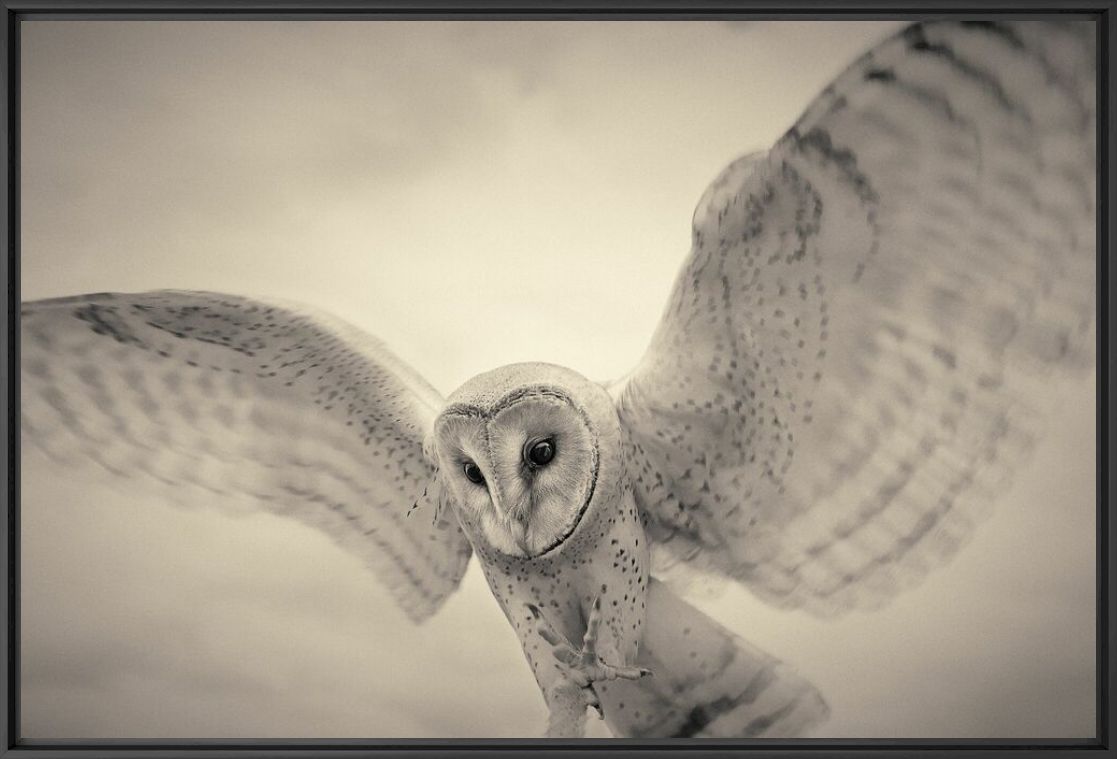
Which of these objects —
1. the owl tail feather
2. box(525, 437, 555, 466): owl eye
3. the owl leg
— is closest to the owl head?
box(525, 437, 555, 466): owl eye

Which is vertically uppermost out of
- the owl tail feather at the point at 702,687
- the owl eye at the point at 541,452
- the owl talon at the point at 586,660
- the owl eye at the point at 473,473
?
the owl eye at the point at 541,452

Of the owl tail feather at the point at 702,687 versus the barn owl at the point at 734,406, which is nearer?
the barn owl at the point at 734,406

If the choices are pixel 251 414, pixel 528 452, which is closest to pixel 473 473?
pixel 528 452

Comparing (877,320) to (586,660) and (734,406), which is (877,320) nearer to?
(734,406)

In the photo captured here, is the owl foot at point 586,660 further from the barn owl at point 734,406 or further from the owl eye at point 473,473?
the owl eye at point 473,473

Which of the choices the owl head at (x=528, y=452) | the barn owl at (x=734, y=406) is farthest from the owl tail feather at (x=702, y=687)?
the owl head at (x=528, y=452)
